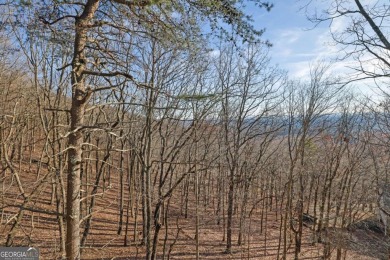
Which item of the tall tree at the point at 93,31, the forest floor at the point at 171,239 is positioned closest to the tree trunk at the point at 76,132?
the tall tree at the point at 93,31

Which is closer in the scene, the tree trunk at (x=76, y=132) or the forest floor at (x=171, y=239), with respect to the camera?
the tree trunk at (x=76, y=132)

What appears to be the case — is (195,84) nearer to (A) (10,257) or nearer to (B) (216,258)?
(B) (216,258)

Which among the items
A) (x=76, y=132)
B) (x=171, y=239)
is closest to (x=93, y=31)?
(x=76, y=132)

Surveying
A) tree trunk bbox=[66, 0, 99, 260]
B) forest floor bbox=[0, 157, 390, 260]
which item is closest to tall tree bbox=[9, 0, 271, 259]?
tree trunk bbox=[66, 0, 99, 260]

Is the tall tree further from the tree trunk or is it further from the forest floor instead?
the forest floor

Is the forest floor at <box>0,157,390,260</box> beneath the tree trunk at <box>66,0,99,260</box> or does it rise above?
beneath

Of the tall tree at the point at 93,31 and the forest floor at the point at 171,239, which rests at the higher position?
the tall tree at the point at 93,31

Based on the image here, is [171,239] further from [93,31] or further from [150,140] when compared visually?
[93,31]

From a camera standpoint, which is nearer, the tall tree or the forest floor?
the tall tree

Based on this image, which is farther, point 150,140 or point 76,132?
point 150,140

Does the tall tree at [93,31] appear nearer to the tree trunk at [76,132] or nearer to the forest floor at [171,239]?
the tree trunk at [76,132]

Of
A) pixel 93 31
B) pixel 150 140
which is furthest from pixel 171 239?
pixel 93 31

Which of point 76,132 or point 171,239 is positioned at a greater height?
point 76,132

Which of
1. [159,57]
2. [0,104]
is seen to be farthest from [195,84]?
[0,104]
